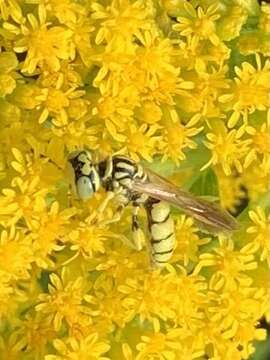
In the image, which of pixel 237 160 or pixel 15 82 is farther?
pixel 237 160

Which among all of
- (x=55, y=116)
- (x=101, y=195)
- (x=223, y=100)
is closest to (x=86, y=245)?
(x=101, y=195)

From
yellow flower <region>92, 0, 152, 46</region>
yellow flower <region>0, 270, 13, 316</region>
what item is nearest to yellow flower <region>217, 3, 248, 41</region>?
yellow flower <region>92, 0, 152, 46</region>

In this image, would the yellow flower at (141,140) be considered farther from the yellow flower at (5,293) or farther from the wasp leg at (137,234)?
the yellow flower at (5,293)

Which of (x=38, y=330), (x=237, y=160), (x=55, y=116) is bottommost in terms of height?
(x=38, y=330)

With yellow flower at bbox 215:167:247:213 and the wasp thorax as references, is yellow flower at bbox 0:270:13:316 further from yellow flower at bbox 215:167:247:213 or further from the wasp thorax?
yellow flower at bbox 215:167:247:213

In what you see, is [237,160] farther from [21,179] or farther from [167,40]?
[21,179]

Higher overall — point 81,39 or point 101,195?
point 81,39
